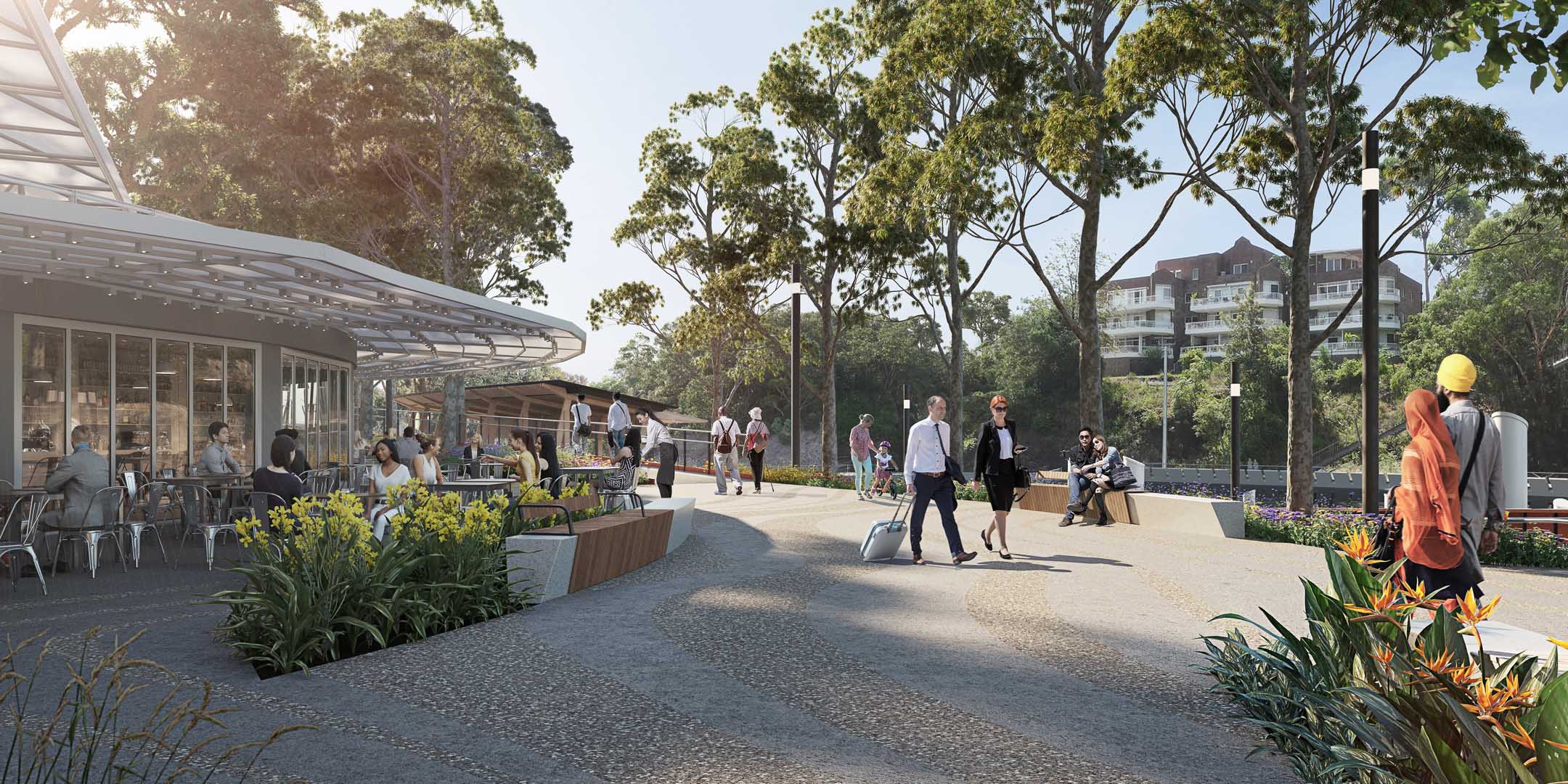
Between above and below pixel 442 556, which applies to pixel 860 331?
above

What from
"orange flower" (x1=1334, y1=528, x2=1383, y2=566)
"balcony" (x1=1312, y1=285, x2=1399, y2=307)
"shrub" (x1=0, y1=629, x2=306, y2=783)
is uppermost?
"balcony" (x1=1312, y1=285, x2=1399, y2=307)

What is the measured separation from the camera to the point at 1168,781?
4.00 m

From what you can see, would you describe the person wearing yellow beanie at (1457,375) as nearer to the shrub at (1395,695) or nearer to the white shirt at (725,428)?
the shrub at (1395,695)

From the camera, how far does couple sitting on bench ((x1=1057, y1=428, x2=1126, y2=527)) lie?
1477 centimetres

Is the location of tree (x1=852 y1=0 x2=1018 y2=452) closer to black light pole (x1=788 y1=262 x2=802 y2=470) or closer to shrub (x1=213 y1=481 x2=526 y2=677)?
black light pole (x1=788 y1=262 x2=802 y2=470)

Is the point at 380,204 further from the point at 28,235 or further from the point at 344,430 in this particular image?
the point at 28,235

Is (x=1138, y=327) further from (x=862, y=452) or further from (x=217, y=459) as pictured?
(x=217, y=459)

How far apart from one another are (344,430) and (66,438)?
8.97 meters

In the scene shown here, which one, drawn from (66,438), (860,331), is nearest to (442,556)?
(66,438)

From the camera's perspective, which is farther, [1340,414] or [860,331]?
[860,331]

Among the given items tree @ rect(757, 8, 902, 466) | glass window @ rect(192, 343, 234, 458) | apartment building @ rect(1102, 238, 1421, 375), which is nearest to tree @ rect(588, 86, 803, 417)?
tree @ rect(757, 8, 902, 466)

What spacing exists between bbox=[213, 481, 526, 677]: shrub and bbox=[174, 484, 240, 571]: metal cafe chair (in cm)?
340

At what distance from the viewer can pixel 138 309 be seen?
13.3 metres

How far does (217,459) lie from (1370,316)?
14.2 metres
